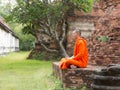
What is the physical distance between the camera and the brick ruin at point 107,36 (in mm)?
9312

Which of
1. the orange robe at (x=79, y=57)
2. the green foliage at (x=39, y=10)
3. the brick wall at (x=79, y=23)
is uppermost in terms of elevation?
the green foliage at (x=39, y=10)

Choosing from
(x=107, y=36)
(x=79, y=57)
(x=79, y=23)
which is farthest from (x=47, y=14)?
(x=79, y=57)

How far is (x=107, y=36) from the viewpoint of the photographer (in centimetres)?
958

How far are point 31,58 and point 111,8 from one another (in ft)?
54.3

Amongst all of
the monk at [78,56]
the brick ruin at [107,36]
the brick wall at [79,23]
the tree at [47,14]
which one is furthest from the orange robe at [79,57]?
the brick wall at [79,23]

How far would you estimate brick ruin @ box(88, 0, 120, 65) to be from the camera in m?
9.31

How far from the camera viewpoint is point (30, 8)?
877 inches

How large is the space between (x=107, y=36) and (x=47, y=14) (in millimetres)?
13329

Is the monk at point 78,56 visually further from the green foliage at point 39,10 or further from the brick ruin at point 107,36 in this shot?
the green foliage at point 39,10

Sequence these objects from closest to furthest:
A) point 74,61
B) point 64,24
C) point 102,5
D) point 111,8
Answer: point 74,61
point 111,8
point 102,5
point 64,24

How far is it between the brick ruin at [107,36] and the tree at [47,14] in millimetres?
12218

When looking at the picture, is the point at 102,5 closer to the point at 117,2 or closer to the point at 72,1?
the point at 117,2

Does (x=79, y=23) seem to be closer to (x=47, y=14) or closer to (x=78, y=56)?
(x=47, y=14)

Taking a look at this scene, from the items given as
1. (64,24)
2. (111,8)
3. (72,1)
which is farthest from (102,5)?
(64,24)
